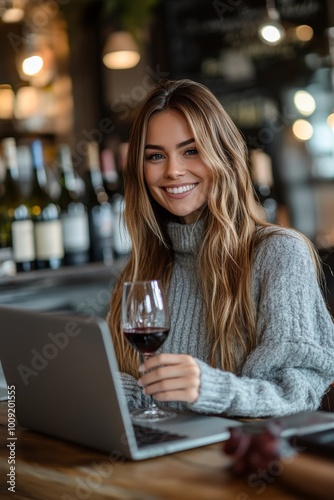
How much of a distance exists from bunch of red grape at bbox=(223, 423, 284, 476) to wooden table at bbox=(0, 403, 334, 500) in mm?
13

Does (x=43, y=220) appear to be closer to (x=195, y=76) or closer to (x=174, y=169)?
(x=195, y=76)

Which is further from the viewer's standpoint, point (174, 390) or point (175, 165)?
point (175, 165)

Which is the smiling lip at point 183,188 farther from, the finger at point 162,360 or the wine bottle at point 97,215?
the wine bottle at point 97,215

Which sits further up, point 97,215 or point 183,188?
point 183,188

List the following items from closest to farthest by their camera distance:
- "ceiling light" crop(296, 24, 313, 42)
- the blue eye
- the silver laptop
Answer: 1. the silver laptop
2. the blue eye
3. "ceiling light" crop(296, 24, 313, 42)

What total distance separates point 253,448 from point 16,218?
2.41m

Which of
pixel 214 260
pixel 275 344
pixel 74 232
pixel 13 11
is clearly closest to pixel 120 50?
pixel 13 11

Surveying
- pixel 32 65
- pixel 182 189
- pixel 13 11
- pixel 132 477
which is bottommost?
pixel 132 477

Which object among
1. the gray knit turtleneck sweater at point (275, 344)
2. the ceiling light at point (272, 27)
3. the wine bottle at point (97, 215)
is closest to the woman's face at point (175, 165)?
the gray knit turtleneck sweater at point (275, 344)

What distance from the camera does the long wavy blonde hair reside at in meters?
1.64

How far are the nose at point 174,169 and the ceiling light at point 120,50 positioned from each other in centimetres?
245

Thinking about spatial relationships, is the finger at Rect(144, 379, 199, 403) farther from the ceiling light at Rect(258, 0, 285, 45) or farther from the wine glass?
the ceiling light at Rect(258, 0, 285, 45)

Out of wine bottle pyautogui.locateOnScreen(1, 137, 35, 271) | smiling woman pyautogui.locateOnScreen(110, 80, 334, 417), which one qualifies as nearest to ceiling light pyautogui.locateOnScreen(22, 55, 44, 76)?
wine bottle pyautogui.locateOnScreen(1, 137, 35, 271)

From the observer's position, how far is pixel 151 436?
1231 mm
